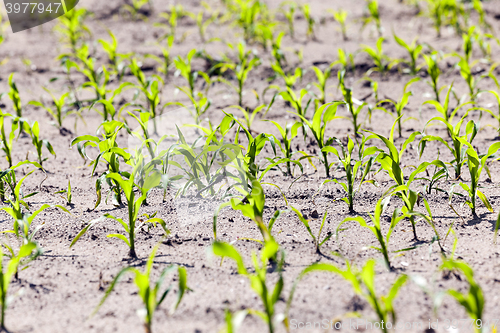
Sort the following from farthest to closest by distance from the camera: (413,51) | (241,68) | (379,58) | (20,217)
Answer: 1. (379,58)
2. (413,51)
3. (241,68)
4. (20,217)

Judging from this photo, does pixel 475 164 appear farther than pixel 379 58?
No

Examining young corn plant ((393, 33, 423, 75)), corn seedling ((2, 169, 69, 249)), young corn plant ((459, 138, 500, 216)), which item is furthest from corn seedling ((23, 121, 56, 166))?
young corn plant ((393, 33, 423, 75))

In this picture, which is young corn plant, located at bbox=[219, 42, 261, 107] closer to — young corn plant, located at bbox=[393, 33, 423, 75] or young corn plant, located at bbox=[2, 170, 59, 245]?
young corn plant, located at bbox=[393, 33, 423, 75]

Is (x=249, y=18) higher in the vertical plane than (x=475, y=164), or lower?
higher

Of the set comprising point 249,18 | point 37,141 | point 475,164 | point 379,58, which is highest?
point 249,18

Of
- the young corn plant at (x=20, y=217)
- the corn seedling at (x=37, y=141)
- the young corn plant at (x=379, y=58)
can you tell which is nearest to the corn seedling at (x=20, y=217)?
the young corn plant at (x=20, y=217)

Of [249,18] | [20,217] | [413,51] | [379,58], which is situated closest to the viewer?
[20,217]

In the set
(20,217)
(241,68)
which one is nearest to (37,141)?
(20,217)

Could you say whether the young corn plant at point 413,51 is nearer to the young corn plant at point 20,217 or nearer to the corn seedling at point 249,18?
the corn seedling at point 249,18

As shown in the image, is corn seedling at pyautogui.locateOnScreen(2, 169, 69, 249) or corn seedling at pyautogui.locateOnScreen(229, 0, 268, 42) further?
corn seedling at pyautogui.locateOnScreen(229, 0, 268, 42)

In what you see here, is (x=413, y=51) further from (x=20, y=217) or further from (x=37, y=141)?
(x=20, y=217)

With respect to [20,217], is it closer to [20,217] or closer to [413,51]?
[20,217]

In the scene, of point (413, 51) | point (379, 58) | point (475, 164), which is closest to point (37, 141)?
point (475, 164)

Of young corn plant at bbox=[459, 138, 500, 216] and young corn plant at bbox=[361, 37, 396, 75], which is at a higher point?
young corn plant at bbox=[361, 37, 396, 75]
